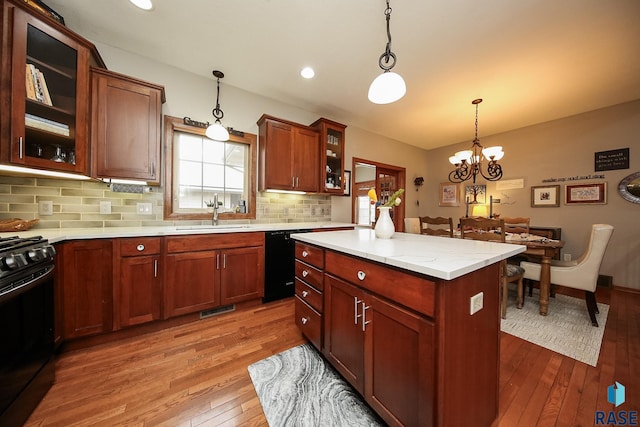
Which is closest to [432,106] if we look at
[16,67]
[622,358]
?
[622,358]

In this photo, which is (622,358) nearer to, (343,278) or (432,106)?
(343,278)

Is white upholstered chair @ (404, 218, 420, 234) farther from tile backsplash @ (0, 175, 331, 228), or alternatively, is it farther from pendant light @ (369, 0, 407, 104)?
tile backsplash @ (0, 175, 331, 228)

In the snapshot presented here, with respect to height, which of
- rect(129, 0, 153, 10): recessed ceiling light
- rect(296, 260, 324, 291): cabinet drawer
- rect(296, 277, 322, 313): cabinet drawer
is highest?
rect(129, 0, 153, 10): recessed ceiling light

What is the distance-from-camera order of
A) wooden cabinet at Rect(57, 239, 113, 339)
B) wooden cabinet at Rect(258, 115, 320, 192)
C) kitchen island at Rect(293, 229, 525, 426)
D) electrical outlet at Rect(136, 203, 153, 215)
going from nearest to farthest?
1. kitchen island at Rect(293, 229, 525, 426)
2. wooden cabinet at Rect(57, 239, 113, 339)
3. electrical outlet at Rect(136, 203, 153, 215)
4. wooden cabinet at Rect(258, 115, 320, 192)

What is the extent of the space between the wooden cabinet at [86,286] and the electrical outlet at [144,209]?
2.07 ft

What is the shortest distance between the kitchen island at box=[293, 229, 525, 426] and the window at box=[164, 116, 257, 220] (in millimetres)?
2068

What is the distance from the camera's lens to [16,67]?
1435mm

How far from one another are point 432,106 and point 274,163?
258 centimetres

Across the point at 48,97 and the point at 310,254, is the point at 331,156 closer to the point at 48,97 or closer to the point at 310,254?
the point at 310,254

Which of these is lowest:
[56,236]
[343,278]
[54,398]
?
[54,398]

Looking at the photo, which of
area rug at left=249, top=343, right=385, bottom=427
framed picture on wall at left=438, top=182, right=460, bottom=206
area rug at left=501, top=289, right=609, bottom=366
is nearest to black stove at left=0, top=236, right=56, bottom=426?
area rug at left=249, top=343, right=385, bottom=427

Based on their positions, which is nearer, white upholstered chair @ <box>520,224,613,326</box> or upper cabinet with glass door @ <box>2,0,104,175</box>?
upper cabinet with glass door @ <box>2,0,104,175</box>

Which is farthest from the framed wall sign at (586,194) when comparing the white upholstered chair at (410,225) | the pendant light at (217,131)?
the pendant light at (217,131)

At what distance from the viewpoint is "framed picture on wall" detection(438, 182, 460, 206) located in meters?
4.97
